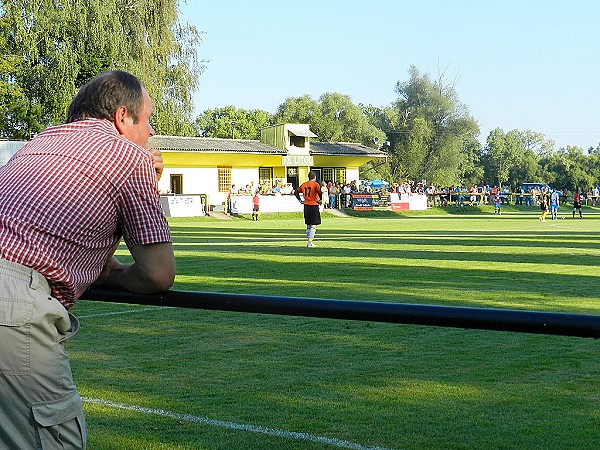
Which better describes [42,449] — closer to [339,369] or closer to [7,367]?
[7,367]

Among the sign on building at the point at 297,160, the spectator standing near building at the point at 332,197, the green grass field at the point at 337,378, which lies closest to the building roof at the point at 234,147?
the sign on building at the point at 297,160

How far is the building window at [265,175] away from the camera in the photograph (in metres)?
67.7

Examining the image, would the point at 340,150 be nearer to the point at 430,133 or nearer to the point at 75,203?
the point at 430,133

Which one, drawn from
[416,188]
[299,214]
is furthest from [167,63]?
[416,188]

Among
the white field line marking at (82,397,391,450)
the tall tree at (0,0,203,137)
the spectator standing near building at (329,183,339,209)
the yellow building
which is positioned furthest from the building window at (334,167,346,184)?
the white field line marking at (82,397,391,450)

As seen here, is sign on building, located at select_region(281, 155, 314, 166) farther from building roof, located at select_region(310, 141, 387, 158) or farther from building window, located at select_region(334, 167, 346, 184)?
building window, located at select_region(334, 167, 346, 184)

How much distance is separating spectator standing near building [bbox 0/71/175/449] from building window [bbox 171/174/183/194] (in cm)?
5875

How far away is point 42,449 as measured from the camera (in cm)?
283

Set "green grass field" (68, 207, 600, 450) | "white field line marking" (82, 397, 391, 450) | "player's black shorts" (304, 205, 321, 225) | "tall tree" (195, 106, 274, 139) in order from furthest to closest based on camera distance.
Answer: "tall tree" (195, 106, 274, 139) → "player's black shorts" (304, 205, 321, 225) → "green grass field" (68, 207, 600, 450) → "white field line marking" (82, 397, 391, 450)

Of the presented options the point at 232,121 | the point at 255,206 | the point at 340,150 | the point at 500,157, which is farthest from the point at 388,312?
the point at 500,157

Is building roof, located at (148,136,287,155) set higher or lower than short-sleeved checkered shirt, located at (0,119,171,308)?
higher

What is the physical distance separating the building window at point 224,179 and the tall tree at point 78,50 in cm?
1126

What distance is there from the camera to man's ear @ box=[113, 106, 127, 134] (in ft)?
10.5

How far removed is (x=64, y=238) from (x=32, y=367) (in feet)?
1.41
